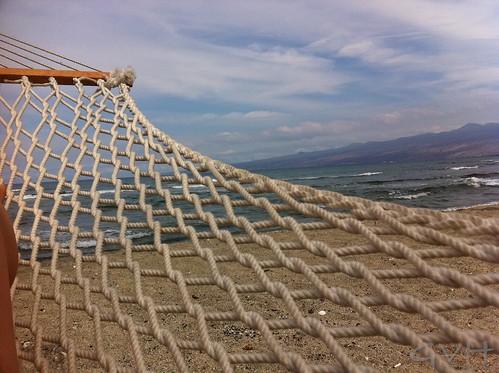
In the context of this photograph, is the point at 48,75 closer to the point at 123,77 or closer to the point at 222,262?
the point at 123,77

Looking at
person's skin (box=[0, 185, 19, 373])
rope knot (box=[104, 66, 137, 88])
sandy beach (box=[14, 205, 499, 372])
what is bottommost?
sandy beach (box=[14, 205, 499, 372])

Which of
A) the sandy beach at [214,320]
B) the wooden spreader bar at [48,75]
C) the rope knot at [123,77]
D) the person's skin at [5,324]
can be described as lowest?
the sandy beach at [214,320]

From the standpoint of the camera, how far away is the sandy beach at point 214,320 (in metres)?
0.82

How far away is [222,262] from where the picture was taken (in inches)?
33.8

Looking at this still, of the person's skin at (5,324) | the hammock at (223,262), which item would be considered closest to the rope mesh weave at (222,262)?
the hammock at (223,262)

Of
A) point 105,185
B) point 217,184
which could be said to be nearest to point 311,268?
point 217,184

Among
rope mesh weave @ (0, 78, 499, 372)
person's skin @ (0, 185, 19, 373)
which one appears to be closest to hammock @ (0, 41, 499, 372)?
rope mesh weave @ (0, 78, 499, 372)

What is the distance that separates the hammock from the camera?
607 mm

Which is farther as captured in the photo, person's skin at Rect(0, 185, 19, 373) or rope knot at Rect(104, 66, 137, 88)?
rope knot at Rect(104, 66, 137, 88)

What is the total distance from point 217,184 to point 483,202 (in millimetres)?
7637

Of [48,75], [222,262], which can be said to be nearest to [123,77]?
[48,75]

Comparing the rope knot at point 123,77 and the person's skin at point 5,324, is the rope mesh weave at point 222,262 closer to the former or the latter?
the rope knot at point 123,77

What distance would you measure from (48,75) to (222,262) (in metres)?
1.33

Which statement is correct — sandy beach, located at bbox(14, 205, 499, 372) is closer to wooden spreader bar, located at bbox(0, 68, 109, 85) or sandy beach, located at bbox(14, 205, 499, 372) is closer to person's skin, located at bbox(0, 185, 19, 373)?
A: person's skin, located at bbox(0, 185, 19, 373)
